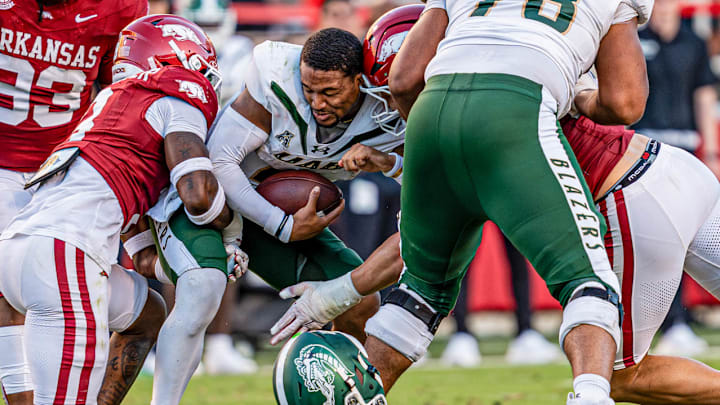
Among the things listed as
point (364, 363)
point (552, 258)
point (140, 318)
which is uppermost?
point (552, 258)

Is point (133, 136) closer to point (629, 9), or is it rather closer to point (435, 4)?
point (435, 4)

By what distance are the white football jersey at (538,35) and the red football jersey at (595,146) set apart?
0.38 meters

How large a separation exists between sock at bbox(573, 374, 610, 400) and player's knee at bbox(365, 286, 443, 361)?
75 cm

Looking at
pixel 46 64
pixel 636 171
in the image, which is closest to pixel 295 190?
pixel 46 64

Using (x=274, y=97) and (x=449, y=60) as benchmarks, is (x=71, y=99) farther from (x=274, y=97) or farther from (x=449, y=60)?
(x=449, y=60)

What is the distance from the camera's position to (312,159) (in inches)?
150

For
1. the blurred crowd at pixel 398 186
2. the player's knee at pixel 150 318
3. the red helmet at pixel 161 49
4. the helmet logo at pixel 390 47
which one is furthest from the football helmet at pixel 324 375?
the blurred crowd at pixel 398 186

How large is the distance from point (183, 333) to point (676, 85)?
5.30m

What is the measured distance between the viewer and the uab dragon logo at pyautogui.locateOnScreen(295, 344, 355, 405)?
9.11 feet

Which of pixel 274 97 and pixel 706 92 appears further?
pixel 706 92

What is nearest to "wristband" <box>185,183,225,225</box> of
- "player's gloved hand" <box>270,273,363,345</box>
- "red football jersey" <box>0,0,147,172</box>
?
"player's gloved hand" <box>270,273,363,345</box>

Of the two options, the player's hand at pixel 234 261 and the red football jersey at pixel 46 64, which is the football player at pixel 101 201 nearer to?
the player's hand at pixel 234 261

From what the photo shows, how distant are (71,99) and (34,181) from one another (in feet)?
2.99

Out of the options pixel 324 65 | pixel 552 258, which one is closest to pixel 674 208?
pixel 552 258
